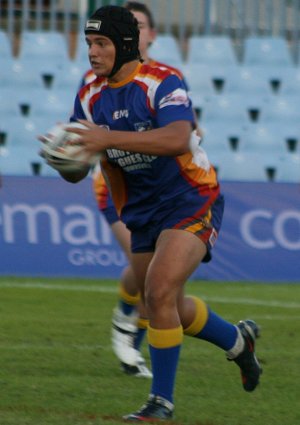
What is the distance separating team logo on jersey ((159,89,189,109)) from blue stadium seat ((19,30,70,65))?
1077 centimetres

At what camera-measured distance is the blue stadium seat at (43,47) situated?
1611cm

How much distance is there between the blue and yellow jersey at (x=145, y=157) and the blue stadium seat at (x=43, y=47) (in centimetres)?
1037

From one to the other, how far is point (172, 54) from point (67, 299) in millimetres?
6266

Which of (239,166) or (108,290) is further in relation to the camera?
(239,166)

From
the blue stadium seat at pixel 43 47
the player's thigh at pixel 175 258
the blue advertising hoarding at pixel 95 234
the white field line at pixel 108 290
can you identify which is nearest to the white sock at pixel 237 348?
the player's thigh at pixel 175 258

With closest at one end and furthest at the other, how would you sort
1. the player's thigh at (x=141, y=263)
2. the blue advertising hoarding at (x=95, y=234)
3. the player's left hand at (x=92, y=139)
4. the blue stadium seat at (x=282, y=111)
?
1. the player's left hand at (x=92, y=139)
2. the player's thigh at (x=141, y=263)
3. the blue advertising hoarding at (x=95, y=234)
4. the blue stadium seat at (x=282, y=111)

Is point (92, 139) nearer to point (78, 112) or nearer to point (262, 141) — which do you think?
point (78, 112)

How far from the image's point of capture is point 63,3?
17.7 metres

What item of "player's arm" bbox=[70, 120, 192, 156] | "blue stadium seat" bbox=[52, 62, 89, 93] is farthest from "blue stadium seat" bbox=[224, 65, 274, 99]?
"player's arm" bbox=[70, 120, 192, 156]

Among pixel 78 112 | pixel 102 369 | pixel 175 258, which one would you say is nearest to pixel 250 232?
pixel 102 369

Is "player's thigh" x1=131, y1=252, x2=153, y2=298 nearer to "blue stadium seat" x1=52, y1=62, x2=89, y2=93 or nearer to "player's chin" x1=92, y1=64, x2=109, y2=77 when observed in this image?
"player's chin" x1=92, y1=64, x2=109, y2=77

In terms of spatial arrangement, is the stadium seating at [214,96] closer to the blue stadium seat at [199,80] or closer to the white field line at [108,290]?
the blue stadium seat at [199,80]

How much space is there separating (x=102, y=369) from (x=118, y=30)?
2.42m

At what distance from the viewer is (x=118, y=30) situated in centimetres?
561
